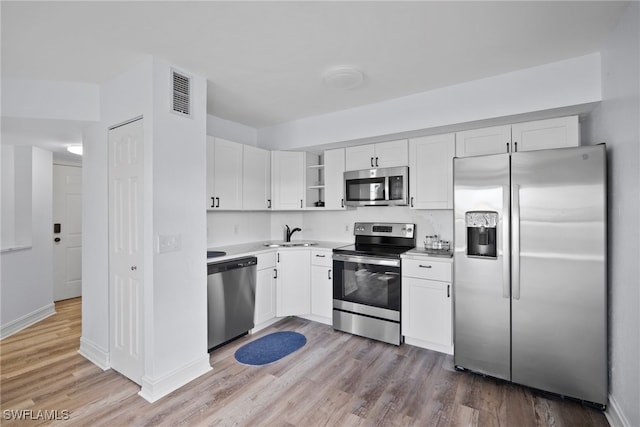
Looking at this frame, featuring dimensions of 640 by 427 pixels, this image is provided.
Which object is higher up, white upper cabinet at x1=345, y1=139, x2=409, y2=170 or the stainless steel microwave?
white upper cabinet at x1=345, y1=139, x2=409, y2=170

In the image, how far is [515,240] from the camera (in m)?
2.29

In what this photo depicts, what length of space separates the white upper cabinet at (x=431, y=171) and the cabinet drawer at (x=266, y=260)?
170cm

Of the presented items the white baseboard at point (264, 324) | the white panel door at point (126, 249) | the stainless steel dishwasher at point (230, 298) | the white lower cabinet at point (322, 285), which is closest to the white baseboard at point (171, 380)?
the white panel door at point (126, 249)

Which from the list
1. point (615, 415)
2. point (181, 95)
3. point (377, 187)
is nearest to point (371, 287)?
point (377, 187)

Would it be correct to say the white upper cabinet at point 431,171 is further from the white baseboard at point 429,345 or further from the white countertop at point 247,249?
the white baseboard at point 429,345

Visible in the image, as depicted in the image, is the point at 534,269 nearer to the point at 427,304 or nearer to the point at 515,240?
the point at 515,240

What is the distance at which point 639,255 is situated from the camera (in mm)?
1675

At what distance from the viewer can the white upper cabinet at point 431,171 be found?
119 inches

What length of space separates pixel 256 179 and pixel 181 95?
59.2 inches

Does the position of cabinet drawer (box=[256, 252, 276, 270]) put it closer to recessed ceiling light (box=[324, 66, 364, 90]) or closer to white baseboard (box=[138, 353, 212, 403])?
white baseboard (box=[138, 353, 212, 403])

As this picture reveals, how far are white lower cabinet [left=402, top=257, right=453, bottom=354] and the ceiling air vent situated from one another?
2.45m

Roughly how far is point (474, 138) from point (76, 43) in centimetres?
332

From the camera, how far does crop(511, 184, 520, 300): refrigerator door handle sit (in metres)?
2.28

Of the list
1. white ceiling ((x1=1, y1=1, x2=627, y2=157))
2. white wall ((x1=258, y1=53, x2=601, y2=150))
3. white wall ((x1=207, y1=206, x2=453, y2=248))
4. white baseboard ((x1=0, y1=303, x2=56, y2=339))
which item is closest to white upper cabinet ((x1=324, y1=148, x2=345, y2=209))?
white wall ((x1=258, y1=53, x2=601, y2=150))
